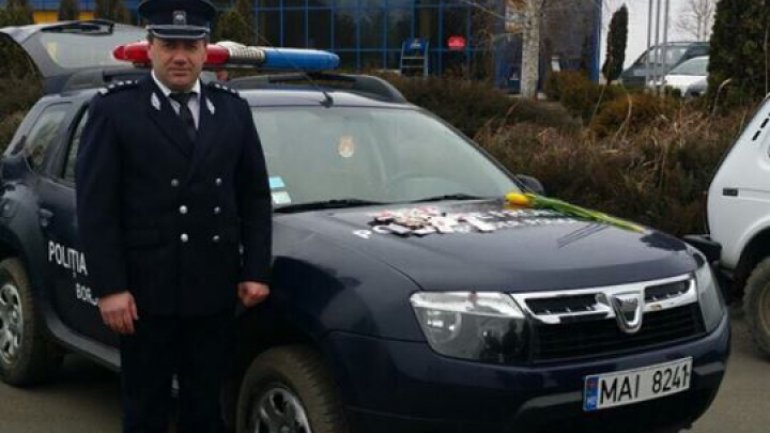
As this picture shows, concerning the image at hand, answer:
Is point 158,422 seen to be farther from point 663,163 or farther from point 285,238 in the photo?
point 663,163

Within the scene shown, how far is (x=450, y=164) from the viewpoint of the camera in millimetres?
4918

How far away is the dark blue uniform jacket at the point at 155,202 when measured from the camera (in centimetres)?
328

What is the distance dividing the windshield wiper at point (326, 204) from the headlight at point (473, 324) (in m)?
1.04

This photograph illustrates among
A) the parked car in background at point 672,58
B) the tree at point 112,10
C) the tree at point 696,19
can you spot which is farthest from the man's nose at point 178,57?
the tree at point 696,19

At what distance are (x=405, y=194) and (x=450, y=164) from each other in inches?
17.1

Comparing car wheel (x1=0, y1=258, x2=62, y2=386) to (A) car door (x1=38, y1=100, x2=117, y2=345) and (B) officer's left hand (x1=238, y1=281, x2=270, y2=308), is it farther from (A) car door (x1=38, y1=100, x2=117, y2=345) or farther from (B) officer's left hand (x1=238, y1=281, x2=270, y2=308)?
(B) officer's left hand (x1=238, y1=281, x2=270, y2=308)

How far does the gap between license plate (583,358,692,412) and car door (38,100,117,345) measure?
2.16m

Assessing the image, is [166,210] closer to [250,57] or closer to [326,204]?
[326,204]

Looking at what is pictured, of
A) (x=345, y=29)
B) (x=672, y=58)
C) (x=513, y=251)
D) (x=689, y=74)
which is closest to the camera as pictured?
(x=513, y=251)

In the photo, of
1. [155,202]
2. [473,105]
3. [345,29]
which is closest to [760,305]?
[155,202]

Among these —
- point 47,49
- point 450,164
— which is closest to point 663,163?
point 450,164

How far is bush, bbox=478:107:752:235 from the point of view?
7973mm

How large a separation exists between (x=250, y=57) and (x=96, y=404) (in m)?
2.03

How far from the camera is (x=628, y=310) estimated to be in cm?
352
